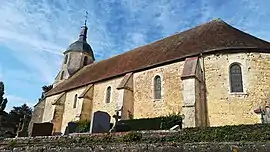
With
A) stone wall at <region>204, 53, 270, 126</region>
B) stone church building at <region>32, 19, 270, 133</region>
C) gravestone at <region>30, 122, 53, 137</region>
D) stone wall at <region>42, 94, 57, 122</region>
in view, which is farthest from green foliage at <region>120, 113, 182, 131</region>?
stone wall at <region>42, 94, 57, 122</region>

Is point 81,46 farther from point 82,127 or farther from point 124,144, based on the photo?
point 124,144

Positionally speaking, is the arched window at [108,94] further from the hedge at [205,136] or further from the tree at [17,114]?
the tree at [17,114]

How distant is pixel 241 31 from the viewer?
61.3 feet

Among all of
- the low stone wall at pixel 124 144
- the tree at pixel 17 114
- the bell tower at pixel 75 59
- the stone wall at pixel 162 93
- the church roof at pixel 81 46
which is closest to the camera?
the low stone wall at pixel 124 144

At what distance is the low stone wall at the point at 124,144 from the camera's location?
6.71 meters

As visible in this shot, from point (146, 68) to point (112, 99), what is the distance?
372 cm

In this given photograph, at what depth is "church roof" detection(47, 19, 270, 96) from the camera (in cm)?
1592

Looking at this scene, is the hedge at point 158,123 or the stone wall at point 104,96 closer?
the hedge at point 158,123

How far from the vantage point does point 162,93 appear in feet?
55.5

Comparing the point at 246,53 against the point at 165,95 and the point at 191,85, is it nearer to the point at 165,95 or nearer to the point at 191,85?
the point at 191,85

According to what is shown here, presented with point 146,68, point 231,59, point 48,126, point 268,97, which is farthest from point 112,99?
point 268,97

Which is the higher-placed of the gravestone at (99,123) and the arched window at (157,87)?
the arched window at (157,87)

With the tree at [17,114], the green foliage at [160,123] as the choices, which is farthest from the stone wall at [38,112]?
the green foliage at [160,123]

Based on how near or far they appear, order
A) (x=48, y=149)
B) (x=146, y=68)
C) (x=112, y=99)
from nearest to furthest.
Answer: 1. (x=48, y=149)
2. (x=146, y=68)
3. (x=112, y=99)
